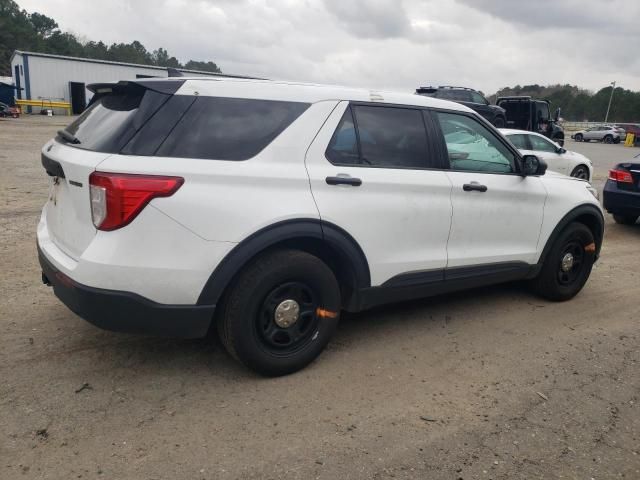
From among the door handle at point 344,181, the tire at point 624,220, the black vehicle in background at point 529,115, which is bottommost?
the tire at point 624,220

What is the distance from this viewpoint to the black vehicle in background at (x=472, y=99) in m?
17.6

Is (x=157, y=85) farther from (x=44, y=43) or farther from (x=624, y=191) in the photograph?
(x=44, y=43)

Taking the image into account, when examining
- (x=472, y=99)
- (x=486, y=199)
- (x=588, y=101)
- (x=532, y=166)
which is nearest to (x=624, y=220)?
(x=532, y=166)

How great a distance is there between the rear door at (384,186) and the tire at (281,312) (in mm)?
350

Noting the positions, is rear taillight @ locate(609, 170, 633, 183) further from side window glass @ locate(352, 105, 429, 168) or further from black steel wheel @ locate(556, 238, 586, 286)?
side window glass @ locate(352, 105, 429, 168)

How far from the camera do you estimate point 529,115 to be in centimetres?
2064

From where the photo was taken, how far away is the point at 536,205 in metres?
4.54

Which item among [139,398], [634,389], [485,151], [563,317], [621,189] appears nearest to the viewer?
[139,398]

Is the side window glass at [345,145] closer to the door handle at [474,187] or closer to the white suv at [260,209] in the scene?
the white suv at [260,209]

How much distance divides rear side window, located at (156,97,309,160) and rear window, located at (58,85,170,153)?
0.19 metres

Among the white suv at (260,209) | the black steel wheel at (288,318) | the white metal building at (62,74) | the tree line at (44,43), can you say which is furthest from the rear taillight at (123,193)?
the tree line at (44,43)

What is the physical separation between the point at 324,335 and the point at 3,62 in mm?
89028

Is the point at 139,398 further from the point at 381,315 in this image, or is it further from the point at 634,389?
the point at 634,389

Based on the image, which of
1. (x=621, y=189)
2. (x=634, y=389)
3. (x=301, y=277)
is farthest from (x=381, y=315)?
(x=621, y=189)
